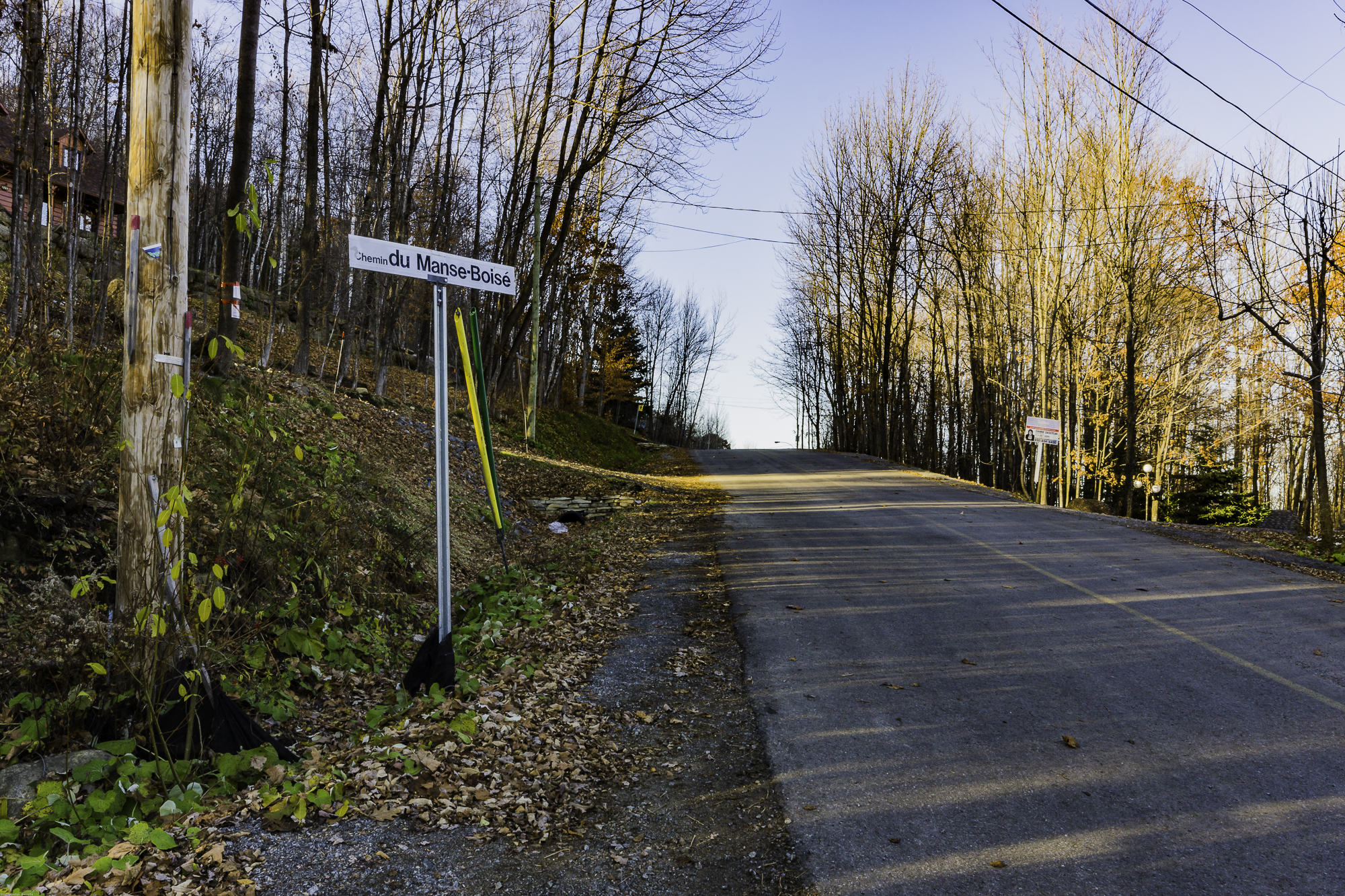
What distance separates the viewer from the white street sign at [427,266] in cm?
454

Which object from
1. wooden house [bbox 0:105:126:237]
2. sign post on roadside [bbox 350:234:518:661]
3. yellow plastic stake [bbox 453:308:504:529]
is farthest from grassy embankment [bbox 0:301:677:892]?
wooden house [bbox 0:105:126:237]

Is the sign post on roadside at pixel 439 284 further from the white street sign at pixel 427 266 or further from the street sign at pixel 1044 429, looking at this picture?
the street sign at pixel 1044 429

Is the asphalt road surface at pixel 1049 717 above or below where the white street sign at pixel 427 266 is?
below

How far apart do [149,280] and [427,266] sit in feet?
4.77

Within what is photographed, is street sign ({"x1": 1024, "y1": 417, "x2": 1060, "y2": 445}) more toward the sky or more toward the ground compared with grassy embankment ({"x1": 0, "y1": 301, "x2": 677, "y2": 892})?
more toward the sky

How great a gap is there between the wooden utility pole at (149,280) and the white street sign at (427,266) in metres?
0.91

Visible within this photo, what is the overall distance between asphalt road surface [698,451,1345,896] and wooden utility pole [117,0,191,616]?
356 cm

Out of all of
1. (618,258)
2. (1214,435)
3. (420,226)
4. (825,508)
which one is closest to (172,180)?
(825,508)

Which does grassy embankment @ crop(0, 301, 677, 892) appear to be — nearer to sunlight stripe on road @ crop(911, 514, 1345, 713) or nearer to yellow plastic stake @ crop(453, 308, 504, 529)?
yellow plastic stake @ crop(453, 308, 504, 529)

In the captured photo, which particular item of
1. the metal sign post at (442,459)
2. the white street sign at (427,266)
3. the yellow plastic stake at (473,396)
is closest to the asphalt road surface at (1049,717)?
the metal sign post at (442,459)

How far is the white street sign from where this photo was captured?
4.54 meters

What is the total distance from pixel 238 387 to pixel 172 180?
17.1ft

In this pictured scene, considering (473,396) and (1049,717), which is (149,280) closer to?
(473,396)

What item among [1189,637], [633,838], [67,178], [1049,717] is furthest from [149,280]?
[67,178]
